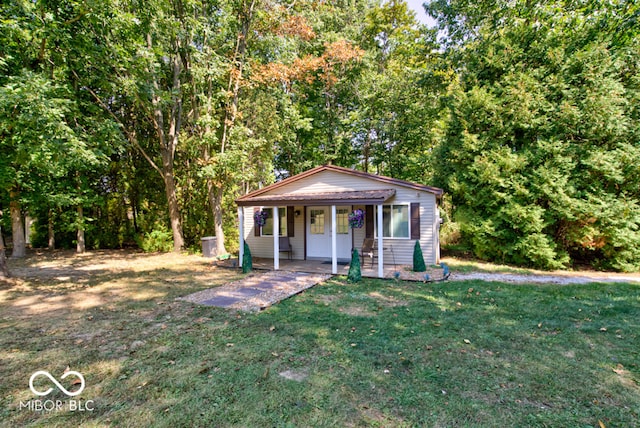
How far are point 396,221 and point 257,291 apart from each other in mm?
5047

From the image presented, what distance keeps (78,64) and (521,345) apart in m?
11.5


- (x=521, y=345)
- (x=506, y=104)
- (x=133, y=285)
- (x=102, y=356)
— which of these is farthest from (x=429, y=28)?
(x=102, y=356)

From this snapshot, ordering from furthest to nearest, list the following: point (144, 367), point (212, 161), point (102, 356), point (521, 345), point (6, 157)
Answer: point (212, 161) < point (6, 157) < point (521, 345) < point (102, 356) < point (144, 367)

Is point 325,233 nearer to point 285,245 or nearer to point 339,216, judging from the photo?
point 339,216

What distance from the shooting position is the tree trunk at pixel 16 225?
1076 cm

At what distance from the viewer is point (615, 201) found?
8.38 meters

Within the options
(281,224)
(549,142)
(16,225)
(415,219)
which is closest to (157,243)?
(16,225)

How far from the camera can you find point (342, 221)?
10.2 meters

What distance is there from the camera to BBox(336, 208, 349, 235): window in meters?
10.1

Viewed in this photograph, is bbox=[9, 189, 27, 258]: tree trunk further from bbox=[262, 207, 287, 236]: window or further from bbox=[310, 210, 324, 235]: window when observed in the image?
bbox=[310, 210, 324, 235]: window

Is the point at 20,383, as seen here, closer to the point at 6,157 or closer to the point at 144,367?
the point at 144,367

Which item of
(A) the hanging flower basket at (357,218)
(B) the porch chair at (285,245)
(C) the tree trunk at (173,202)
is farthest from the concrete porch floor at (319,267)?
(C) the tree trunk at (173,202)

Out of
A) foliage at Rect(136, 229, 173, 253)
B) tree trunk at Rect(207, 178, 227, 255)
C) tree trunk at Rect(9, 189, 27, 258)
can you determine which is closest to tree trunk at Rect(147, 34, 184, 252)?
foliage at Rect(136, 229, 173, 253)

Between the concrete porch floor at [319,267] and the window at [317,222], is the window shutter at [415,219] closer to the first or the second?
the concrete porch floor at [319,267]
